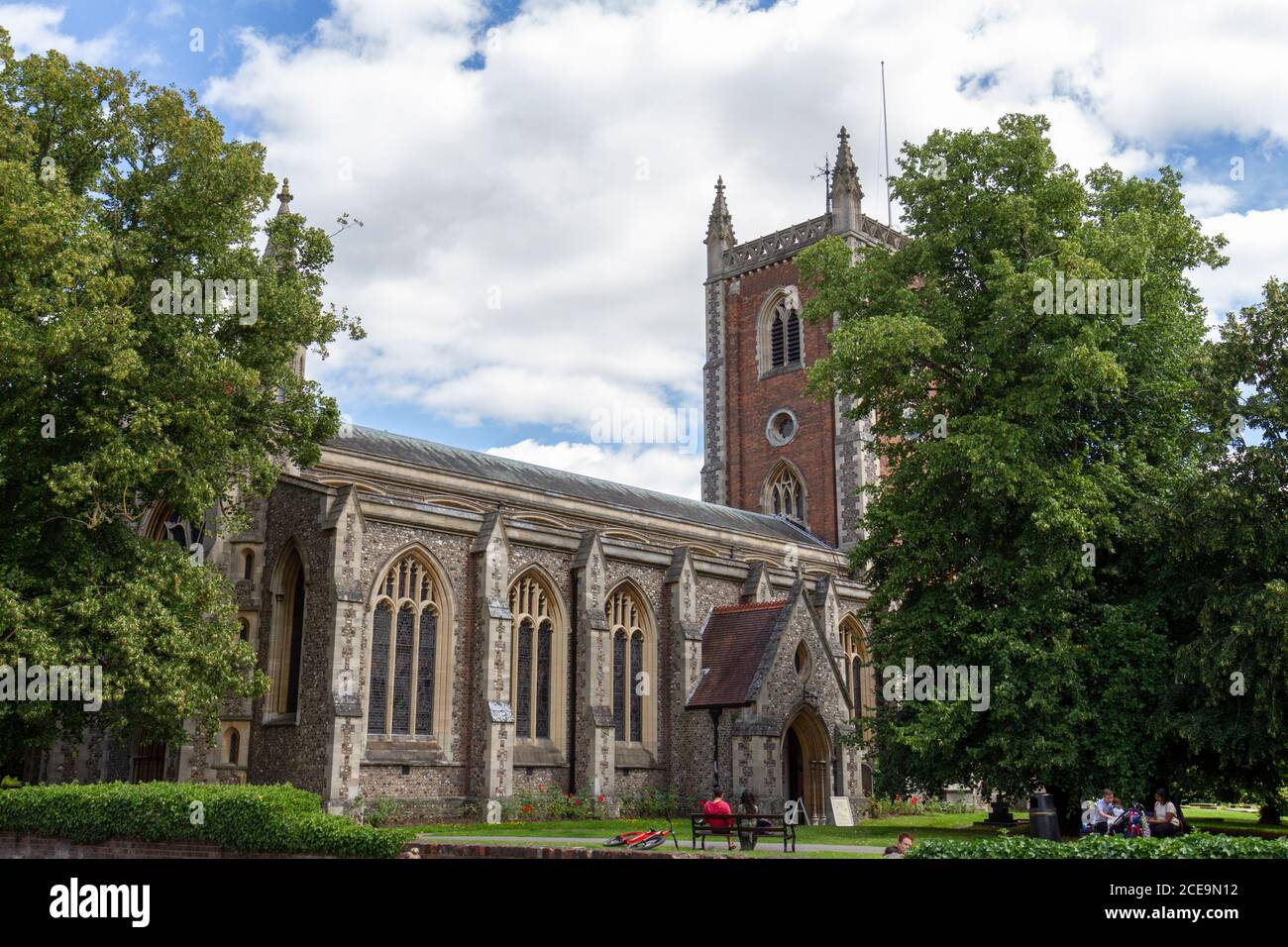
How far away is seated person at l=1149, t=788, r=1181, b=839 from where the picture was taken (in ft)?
62.1

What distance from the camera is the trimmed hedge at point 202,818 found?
1659 centimetres

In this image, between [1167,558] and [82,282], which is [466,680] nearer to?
[82,282]

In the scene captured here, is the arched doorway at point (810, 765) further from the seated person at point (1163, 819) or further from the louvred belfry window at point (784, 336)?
the louvred belfry window at point (784, 336)

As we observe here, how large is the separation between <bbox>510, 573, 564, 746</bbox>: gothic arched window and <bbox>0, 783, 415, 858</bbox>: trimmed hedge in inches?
423

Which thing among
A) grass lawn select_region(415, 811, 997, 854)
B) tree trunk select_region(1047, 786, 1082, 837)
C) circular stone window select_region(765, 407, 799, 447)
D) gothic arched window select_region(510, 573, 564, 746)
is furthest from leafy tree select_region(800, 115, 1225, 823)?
circular stone window select_region(765, 407, 799, 447)

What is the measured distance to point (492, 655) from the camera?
27.9 meters

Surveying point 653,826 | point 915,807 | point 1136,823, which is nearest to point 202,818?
point 653,826

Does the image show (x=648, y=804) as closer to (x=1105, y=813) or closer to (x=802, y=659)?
(x=802, y=659)

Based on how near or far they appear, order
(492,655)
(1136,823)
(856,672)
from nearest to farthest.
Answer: (1136,823)
(492,655)
(856,672)

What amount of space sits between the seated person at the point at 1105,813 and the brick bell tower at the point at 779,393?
1146 inches

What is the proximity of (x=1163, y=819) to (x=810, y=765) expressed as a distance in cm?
1301

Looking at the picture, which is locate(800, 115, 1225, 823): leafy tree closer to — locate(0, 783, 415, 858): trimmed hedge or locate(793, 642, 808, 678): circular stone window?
locate(793, 642, 808, 678): circular stone window

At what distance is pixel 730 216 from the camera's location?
60.7 metres

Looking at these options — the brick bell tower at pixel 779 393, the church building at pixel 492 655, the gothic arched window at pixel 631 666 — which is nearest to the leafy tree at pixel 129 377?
the church building at pixel 492 655
